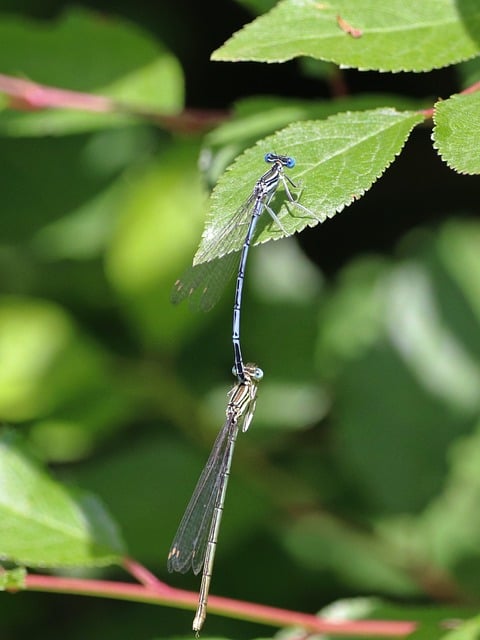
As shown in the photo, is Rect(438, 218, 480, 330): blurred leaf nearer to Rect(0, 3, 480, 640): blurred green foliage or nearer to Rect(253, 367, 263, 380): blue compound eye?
Rect(0, 3, 480, 640): blurred green foliage

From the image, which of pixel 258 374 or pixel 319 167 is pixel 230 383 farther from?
pixel 319 167

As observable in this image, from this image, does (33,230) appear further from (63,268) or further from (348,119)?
(348,119)

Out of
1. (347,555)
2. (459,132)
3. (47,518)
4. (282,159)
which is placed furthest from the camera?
(347,555)

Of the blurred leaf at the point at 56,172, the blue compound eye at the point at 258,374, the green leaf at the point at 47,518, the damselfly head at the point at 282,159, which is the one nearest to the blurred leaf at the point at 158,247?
the blurred leaf at the point at 56,172

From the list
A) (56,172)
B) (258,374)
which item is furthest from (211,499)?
(56,172)

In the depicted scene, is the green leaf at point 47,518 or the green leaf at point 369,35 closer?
the green leaf at point 369,35

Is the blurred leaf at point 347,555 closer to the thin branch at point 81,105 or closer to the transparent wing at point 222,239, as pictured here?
the thin branch at point 81,105

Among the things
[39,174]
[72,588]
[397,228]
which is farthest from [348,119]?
[397,228]
